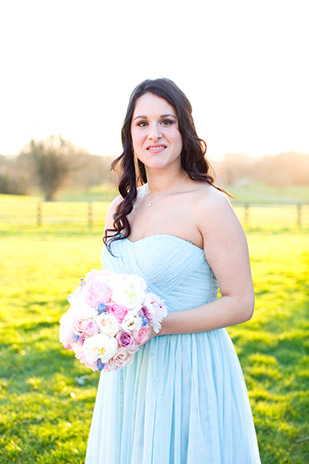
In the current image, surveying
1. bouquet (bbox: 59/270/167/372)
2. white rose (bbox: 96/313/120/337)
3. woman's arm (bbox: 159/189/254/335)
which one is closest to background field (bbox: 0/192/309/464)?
woman's arm (bbox: 159/189/254/335)

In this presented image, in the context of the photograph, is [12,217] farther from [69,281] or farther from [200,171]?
[200,171]

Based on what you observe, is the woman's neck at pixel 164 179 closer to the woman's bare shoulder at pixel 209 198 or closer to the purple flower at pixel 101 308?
the woman's bare shoulder at pixel 209 198

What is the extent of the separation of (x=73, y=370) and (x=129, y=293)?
3.74 m

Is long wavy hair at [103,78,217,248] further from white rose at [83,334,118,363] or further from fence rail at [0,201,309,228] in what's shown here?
fence rail at [0,201,309,228]

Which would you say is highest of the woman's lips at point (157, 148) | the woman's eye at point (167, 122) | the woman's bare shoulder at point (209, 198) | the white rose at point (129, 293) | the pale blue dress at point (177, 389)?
the woman's eye at point (167, 122)

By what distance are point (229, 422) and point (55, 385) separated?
2988 mm

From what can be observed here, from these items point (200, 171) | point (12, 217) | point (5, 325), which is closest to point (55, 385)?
point (5, 325)

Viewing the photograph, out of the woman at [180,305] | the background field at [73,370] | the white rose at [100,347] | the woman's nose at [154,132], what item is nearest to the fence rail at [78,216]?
the background field at [73,370]

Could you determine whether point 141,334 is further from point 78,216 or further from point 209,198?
point 78,216

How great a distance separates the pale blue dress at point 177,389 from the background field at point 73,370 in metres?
1.44

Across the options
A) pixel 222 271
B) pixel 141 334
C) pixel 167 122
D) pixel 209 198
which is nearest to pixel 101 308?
pixel 141 334

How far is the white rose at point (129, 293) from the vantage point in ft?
6.28

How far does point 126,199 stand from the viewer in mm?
2846

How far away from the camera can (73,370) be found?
5285 mm
